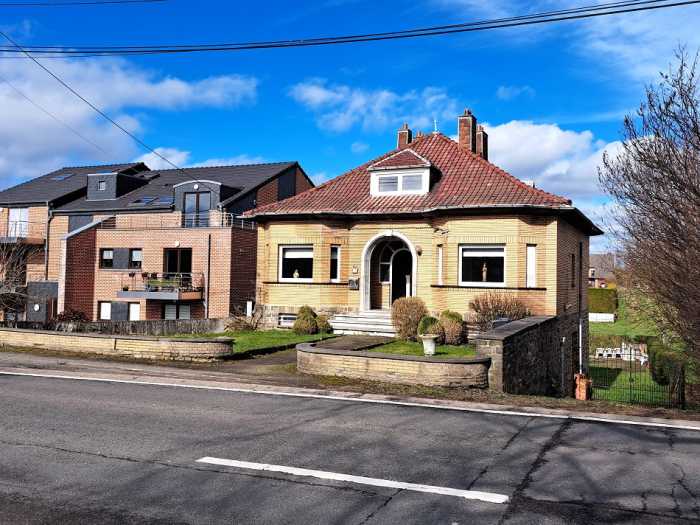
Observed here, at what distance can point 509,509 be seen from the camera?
219 inches

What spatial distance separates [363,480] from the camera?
6.31 m

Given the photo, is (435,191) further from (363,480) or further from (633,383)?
(363,480)

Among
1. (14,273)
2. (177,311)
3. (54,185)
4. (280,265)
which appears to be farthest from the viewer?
(54,185)

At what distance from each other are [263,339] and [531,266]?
9.28m

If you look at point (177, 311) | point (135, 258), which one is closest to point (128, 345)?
point (177, 311)

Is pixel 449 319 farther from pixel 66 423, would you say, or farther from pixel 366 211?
pixel 66 423

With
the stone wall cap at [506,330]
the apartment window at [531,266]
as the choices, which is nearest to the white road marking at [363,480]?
the stone wall cap at [506,330]

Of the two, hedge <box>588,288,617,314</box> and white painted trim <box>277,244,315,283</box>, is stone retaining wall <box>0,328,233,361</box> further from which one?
hedge <box>588,288,617,314</box>

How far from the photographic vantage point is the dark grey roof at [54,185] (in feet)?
131

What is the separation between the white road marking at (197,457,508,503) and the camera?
5.88 metres

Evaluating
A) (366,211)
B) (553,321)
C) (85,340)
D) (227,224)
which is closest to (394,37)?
(366,211)

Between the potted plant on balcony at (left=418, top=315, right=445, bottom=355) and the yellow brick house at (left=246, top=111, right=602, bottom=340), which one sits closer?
the potted plant on balcony at (left=418, top=315, right=445, bottom=355)

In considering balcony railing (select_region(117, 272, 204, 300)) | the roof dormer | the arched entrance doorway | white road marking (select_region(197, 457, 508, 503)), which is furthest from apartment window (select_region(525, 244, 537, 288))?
balcony railing (select_region(117, 272, 204, 300))

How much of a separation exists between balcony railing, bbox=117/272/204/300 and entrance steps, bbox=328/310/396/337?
1067 centimetres
